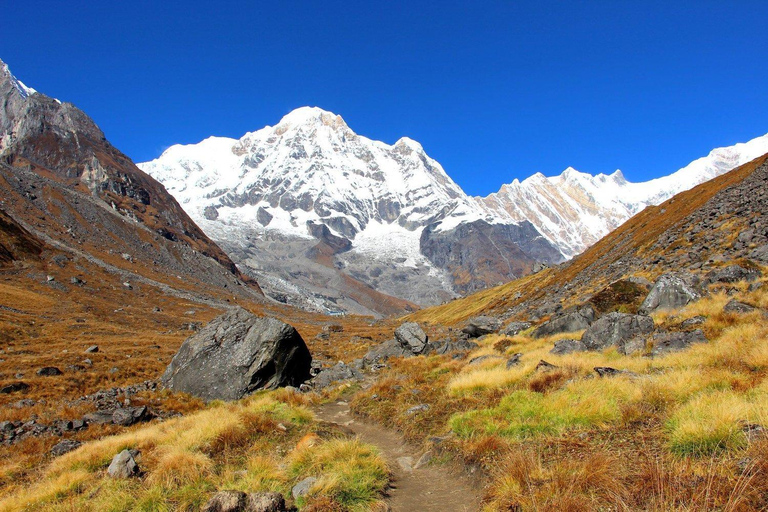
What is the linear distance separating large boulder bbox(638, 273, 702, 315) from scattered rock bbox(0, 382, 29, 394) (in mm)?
33713

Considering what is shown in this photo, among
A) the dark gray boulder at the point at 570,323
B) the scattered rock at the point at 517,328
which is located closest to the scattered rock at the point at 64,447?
the dark gray boulder at the point at 570,323

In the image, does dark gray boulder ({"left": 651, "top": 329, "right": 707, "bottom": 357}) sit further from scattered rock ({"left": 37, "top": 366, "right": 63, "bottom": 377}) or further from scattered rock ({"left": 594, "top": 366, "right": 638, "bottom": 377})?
scattered rock ({"left": 37, "top": 366, "right": 63, "bottom": 377})

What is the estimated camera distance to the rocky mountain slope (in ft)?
370

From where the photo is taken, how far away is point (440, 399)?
43.8 feet

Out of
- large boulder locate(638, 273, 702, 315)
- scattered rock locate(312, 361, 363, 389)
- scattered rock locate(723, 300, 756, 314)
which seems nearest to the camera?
scattered rock locate(723, 300, 756, 314)

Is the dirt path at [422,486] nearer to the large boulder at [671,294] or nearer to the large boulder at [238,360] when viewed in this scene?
Result: the large boulder at [238,360]

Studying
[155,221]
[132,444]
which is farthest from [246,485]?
[155,221]

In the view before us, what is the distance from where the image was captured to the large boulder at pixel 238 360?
21.1 m

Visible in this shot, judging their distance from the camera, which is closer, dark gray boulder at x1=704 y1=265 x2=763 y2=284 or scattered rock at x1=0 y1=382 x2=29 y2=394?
dark gray boulder at x1=704 y1=265 x2=763 y2=284

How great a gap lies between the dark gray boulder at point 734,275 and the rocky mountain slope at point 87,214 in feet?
377

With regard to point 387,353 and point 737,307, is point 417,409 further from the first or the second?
point 387,353

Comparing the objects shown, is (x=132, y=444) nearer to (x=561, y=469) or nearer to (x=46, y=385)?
(x=561, y=469)

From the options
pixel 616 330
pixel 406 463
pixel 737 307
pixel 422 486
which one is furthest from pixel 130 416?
pixel 737 307

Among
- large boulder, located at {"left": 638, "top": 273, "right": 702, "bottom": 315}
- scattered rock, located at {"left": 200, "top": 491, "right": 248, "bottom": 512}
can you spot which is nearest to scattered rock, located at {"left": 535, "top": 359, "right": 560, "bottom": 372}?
large boulder, located at {"left": 638, "top": 273, "right": 702, "bottom": 315}
